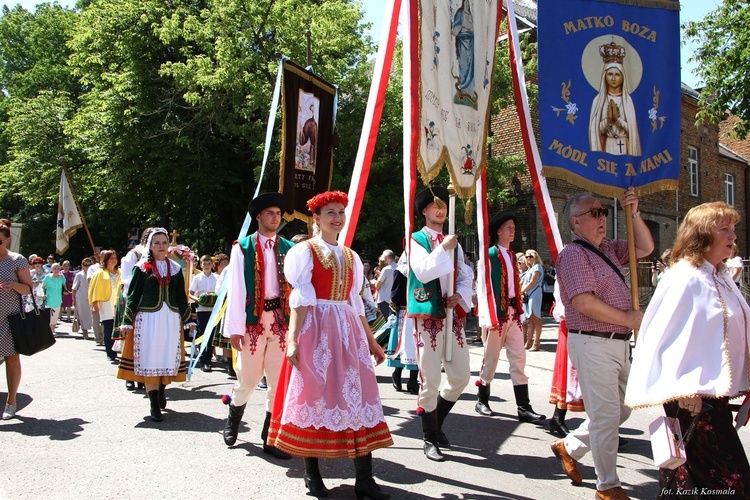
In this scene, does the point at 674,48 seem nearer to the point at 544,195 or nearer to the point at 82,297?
the point at 544,195

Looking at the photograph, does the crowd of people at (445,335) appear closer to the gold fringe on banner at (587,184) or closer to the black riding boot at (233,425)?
the black riding boot at (233,425)

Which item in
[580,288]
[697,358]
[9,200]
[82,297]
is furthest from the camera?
[9,200]

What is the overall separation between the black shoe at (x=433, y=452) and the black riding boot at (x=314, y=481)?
3.68ft

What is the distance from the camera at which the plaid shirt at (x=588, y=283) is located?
4.15 m

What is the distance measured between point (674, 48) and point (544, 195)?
1.53 metres

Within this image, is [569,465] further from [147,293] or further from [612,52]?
[147,293]

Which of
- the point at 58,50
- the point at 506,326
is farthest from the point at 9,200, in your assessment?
the point at 506,326

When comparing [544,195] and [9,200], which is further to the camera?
[9,200]

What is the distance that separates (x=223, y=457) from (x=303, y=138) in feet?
10.9

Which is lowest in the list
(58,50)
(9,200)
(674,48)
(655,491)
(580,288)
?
(655,491)

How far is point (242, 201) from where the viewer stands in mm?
22938

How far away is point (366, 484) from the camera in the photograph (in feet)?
14.0

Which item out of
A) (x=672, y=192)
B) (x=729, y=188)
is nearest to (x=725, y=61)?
(x=672, y=192)

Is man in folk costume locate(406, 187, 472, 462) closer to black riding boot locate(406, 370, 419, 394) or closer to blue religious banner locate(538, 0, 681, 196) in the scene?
blue religious banner locate(538, 0, 681, 196)
